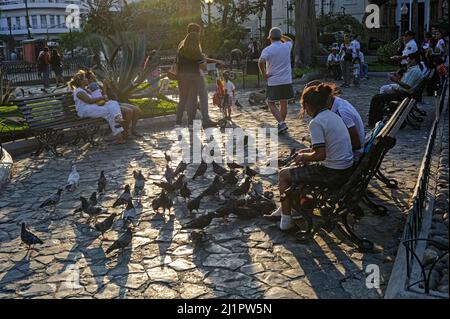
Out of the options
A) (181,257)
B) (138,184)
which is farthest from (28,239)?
(138,184)

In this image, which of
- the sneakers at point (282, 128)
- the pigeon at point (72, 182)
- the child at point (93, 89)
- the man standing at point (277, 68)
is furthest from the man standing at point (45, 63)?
the pigeon at point (72, 182)

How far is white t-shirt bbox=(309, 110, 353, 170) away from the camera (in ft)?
15.3

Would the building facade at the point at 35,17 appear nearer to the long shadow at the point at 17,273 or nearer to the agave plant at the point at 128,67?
the agave plant at the point at 128,67

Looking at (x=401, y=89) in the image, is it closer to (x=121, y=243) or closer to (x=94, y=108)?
(x=94, y=108)

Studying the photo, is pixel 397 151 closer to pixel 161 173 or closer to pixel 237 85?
pixel 161 173

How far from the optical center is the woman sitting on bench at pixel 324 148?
4.68 meters

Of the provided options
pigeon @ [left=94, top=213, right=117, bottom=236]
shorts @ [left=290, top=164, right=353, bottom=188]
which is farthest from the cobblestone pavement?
shorts @ [left=290, top=164, right=353, bottom=188]

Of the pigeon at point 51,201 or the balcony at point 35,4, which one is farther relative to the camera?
the balcony at point 35,4

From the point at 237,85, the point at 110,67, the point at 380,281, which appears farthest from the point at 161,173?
the point at 237,85

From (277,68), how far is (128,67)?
475cm

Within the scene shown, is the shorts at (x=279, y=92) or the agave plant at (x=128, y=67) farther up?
the agave plant at (x=128, y=67)

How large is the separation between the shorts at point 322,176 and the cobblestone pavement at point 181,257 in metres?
0.58

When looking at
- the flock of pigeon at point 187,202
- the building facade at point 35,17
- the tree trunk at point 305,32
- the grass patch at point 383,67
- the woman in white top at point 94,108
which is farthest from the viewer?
the building facade at point 35,17

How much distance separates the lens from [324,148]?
4703 millimetres
